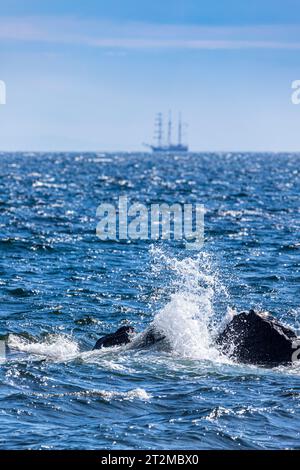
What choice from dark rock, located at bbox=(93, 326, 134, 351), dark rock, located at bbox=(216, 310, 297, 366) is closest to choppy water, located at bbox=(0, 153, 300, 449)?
dark rock, located at bbox=(216, 310, 297, 366)

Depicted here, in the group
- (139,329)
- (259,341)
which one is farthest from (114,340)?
(259,341)

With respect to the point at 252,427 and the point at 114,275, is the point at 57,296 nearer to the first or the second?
the point at 114,275

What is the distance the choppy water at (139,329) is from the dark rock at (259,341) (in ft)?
1.44

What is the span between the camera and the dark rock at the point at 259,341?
2078 centimetres

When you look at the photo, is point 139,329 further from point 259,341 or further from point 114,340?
point 259,341

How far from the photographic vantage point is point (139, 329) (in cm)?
2497

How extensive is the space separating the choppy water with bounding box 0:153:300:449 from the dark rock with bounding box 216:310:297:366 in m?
0.44

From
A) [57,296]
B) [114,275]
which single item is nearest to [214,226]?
[114,275]

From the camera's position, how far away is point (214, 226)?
Answer: 49000 millimetres

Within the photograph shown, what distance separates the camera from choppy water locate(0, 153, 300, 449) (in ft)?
53.5

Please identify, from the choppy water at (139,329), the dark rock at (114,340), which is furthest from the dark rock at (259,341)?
the dark rock at (114,340)

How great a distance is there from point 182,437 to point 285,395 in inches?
126

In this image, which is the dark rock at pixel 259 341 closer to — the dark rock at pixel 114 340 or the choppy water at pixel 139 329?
the choppy water at pixel 139 329

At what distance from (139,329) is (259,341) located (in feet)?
15.6
